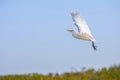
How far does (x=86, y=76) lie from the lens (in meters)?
9.89

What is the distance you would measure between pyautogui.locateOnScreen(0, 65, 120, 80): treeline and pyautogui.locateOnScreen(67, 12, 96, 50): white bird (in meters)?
0.88

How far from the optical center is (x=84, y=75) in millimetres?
10008

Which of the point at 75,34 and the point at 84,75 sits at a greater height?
the point at 75,34

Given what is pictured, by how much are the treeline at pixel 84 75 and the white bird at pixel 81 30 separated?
88cm

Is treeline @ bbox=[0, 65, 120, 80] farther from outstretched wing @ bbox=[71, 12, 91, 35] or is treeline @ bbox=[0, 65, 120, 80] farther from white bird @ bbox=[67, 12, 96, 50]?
outstretched wing @ bbox=[71, 12, 91, 35]

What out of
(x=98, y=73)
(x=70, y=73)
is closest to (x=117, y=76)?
(x=98, y=73)

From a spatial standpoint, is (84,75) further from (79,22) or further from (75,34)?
(79,22)

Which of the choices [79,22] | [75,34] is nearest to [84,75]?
[75,34]

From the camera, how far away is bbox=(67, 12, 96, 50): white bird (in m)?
10.8

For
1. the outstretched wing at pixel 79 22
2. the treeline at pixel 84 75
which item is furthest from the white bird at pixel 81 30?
the treeline at pixel 84 75

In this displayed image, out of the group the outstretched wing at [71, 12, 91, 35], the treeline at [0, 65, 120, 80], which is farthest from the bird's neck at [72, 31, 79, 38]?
the treeline at [0, 65, 120, 80]

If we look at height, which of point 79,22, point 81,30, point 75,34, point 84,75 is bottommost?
point 84,75

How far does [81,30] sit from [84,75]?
1.73 m

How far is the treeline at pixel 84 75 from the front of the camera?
9.85 m
